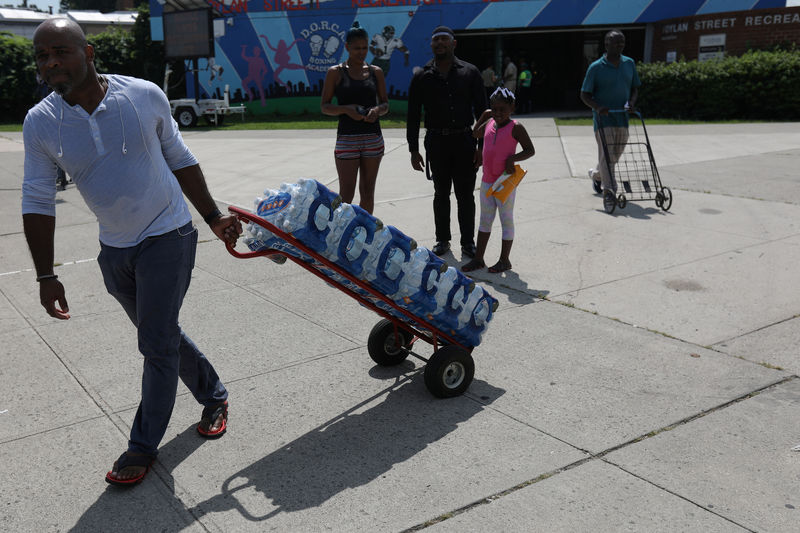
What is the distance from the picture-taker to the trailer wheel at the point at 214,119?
2570cm

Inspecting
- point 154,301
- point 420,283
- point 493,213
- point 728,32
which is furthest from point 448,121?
point 728,32

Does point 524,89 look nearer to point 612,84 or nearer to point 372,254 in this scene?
point 612,84

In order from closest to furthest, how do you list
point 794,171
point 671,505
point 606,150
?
1. point 671,505
2. point 606,150
3. point 794,171

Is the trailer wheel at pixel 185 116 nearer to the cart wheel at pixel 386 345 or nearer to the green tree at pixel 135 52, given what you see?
the green tree at pixel 135 52

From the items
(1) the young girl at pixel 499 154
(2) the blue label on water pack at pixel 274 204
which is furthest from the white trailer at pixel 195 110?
(2) the blue label on water pack at pixel 274 204

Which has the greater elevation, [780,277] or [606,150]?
[606,150]

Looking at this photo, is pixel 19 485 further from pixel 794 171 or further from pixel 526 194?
pixel 794 171

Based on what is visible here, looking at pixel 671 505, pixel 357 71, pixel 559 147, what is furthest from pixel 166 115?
pixel 559 147

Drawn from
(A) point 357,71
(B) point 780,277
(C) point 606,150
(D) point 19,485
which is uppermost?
(A) point 357,71

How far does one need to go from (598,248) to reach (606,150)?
7.42ft

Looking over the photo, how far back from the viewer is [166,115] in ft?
11.1

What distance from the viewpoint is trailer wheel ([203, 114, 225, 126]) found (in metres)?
25.7

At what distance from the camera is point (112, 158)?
124 inches

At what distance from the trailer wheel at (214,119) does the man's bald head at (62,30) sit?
23202 mm
